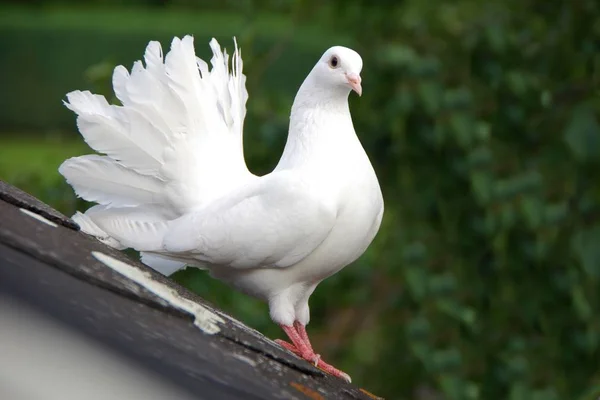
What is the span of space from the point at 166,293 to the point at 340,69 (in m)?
0.92

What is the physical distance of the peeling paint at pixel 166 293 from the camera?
180 centimetres

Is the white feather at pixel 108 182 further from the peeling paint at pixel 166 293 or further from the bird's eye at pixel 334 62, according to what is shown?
the peeling paint at pixel 166 293

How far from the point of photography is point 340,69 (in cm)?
261

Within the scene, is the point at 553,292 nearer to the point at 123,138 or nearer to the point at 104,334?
the point at 123,138

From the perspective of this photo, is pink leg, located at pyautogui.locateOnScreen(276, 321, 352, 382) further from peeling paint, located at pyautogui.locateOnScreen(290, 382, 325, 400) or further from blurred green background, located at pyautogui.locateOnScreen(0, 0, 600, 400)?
blurred green background, located at pyautogui.locateOnScreen(0, 0, 600, 400)

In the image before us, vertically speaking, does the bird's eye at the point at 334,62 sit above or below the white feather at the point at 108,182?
above

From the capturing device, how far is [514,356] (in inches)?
179

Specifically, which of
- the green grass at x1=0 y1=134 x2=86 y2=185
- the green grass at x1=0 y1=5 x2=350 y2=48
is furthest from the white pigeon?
the green grass at x1=0 y1=5 x2=350 y2=48

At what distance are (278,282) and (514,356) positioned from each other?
7.30 ft

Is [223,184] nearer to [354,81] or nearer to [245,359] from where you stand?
[354,81]

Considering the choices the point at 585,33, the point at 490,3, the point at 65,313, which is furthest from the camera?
the point at 490,3

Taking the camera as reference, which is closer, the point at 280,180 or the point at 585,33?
the point at 280,180

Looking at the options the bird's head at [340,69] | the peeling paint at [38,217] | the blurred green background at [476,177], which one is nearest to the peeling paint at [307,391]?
the peeling paint at [38,217]

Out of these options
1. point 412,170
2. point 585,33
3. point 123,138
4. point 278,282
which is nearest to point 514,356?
point 412,170
